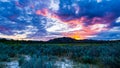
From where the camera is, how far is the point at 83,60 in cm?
1620

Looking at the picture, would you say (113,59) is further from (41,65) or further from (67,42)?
(67,42)

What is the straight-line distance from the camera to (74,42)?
4412 centimetres

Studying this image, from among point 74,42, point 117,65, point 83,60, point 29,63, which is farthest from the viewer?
point 74,42

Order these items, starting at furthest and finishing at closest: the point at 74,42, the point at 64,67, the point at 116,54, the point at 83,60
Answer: the point at 74,42 → the point at 83,60 → the point at 116,54 → the point at 64,67

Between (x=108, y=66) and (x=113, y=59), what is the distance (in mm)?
534

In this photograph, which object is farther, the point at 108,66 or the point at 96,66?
the point at 96,66

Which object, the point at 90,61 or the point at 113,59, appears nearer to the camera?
the point at 113,59

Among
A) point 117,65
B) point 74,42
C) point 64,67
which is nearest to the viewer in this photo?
point 117,65

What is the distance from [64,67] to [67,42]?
109ft

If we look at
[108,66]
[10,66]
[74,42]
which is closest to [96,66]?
[108,66]

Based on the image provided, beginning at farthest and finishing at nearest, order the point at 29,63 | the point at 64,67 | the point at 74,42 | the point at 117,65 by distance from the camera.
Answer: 1. the point at 74,42
2. the point at 64,67
3. the point at 117,65
4. the point at 29,63

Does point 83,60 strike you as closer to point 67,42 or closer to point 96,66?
point 96,66

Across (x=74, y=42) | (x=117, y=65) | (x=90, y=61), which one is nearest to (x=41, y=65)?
(x=117, y=65)

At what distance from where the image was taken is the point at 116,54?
15164 mm
